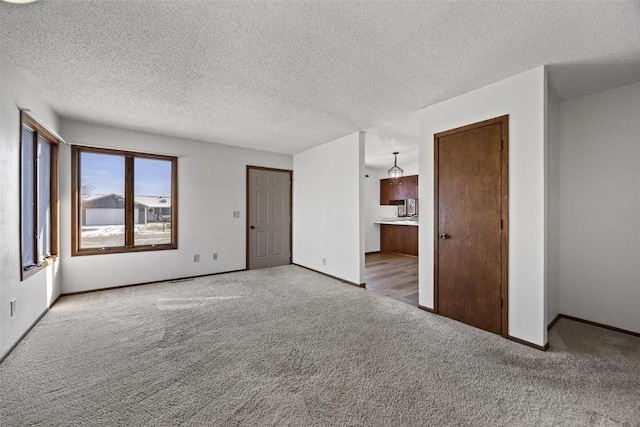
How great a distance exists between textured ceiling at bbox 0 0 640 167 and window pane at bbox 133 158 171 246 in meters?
1.21

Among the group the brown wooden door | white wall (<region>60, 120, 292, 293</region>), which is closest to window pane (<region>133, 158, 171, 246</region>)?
white wall (<region>60, 120, 292, 293</region>)

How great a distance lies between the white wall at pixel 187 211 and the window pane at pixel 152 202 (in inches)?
8.1

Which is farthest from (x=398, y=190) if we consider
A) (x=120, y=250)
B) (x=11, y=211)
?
(x=11, y=211)

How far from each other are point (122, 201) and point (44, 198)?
96cm

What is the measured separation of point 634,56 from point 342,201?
344 centimetres

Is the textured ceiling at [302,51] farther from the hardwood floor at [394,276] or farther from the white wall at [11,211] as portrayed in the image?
the hardwood floor at [394,276]

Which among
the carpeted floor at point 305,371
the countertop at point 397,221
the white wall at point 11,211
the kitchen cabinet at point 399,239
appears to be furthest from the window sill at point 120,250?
the kitchen cabinet at point 399,239

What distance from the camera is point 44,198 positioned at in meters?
3.39

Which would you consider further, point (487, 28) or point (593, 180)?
point (593, 180)

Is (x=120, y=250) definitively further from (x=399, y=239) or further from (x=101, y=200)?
(x=399, y=239)

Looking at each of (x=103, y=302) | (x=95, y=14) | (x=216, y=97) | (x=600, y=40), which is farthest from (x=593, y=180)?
(x=103, y=302)

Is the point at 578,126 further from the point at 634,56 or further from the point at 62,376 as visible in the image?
the point at 62,376

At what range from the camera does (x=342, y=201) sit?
4.68 meters

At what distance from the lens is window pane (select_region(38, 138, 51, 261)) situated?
3162 millimetres
